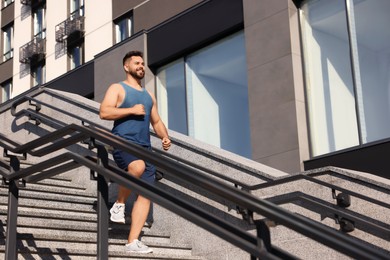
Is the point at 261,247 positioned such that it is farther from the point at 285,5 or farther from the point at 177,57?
the point at 177,57

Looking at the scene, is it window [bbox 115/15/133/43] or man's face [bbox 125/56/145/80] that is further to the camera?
window [bbox 115/15/133/43]

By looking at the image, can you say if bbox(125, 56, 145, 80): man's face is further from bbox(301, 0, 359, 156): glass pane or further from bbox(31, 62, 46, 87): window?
bbox(31, 62, 46, 87): window

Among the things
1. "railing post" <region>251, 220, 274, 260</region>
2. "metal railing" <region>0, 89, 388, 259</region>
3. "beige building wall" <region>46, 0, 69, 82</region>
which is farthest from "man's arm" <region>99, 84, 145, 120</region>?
"beige building wall" <region>46, 0, 69, 82</region>

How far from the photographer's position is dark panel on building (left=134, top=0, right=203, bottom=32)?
19.3 m

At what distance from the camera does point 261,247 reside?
13.0ft

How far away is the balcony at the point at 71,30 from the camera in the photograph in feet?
82.0

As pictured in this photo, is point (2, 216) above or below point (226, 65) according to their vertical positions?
below

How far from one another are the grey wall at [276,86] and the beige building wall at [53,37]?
11.7 m

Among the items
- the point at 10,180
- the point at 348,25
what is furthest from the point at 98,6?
the point at 10,180

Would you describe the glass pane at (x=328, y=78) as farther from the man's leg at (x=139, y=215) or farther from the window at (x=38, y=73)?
the window at (x=38, y=73)

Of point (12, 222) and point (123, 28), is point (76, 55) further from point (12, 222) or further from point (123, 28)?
point (12, 222)

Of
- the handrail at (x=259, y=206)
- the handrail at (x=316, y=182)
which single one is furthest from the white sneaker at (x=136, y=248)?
the handrail at (x=259, y=206)

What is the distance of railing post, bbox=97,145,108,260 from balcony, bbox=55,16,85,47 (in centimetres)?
1976

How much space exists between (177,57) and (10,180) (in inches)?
488
